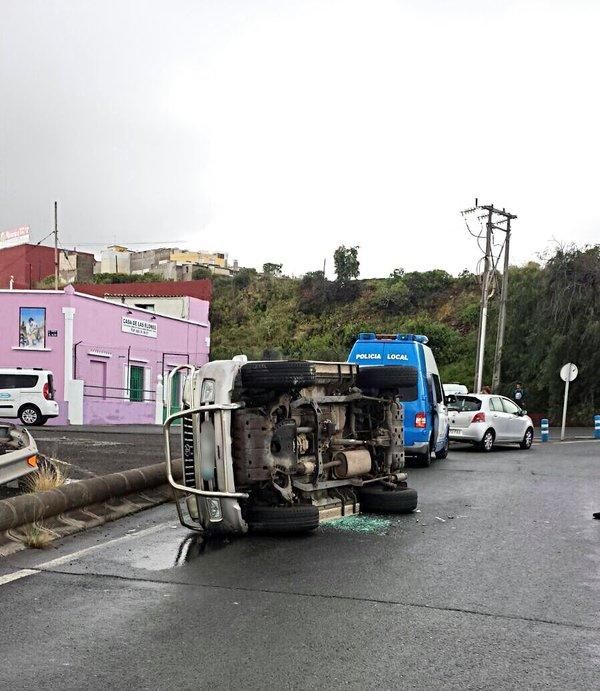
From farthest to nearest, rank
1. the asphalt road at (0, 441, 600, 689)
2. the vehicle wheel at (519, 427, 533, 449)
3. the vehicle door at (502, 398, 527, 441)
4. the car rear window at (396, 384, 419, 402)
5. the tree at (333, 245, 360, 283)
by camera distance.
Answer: the tree at (333, 245, 360, 283)
the vehicle wheel at (519, 427, 533, 449)
the vehicle door at (502, 398, 527, 441)
the car rear window at (396, 384, 419, 402)
the asphalt road at (0, 441, 600, 689)

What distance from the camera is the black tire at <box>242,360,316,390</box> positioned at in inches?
285

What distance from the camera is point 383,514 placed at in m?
9.11

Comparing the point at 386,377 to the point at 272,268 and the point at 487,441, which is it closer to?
the point at 487,441

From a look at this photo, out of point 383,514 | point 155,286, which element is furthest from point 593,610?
point 155,286

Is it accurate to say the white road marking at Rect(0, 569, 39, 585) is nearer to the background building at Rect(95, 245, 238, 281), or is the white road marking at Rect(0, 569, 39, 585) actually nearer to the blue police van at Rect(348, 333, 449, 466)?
the blue police van at Rect(348, 333, 449, 466)

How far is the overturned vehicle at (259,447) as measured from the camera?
23.7ft

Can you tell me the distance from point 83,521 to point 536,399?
32009 mm

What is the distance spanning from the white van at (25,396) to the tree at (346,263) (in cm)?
3852

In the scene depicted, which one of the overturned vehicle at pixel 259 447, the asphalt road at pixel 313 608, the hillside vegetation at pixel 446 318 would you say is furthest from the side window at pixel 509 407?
the overturned vehicle at pixel 259 447

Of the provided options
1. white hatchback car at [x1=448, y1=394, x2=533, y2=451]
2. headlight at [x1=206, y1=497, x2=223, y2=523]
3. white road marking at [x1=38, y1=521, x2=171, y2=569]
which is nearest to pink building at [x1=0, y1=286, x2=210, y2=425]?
white hatchback car at [x1=448, y1=394, x2=533, y2=451]

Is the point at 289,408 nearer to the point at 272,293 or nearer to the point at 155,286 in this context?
the point at 155,286

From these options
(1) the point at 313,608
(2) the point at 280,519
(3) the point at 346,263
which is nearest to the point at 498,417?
(2) the point at 280,519

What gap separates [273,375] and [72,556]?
91.3 inches

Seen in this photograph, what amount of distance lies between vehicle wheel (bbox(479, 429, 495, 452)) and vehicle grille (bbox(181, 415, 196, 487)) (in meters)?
14.3
